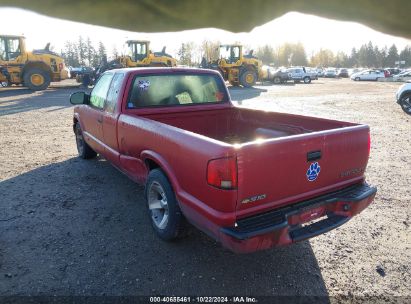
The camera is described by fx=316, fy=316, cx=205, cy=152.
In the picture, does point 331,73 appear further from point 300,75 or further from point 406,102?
point 406,102

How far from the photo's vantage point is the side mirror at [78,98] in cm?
539

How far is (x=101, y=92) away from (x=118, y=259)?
2.85 metres

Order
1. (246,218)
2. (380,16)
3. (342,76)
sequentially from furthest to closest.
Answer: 1. (342,76)
2. (246,218)
3. (380,16)

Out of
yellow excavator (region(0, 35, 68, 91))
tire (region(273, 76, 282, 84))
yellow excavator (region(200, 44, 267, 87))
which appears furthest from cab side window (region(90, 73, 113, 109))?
tire (region(273, 76, 282, 84))

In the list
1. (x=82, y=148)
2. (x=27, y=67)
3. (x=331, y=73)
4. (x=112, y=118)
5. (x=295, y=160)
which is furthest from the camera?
(x=331, y=73)

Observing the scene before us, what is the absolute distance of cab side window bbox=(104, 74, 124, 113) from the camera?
4328 millimetres

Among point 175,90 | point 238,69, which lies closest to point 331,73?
point 238,69

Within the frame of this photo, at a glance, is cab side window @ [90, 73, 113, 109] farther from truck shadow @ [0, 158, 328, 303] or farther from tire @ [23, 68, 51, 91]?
tire @ [23, 68, 51, 91]

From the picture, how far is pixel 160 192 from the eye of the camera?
349 centimetres

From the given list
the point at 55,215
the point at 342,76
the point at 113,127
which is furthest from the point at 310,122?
the point at 342,76

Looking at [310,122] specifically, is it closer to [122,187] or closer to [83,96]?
[122,187]

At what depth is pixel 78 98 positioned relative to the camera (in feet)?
17.9

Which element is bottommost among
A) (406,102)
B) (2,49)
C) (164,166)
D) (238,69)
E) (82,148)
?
(82,148)

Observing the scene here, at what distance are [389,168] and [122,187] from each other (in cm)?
464
